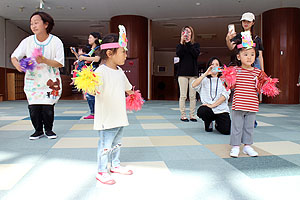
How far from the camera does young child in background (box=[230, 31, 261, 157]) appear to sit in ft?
6.79

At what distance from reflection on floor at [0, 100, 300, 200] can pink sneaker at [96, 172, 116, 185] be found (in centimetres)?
3

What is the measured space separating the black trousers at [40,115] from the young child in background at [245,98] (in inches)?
80.1

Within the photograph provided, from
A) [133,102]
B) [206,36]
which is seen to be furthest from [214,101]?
[206,36]

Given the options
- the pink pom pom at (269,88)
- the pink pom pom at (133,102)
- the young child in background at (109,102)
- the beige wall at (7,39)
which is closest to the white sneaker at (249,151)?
the pink pom pom at (269,88)

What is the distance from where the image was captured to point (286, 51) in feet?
27.9

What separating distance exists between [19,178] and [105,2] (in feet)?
25.1

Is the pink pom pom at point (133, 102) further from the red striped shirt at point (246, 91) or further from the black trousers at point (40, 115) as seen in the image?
the black trousers at point (40, 115)

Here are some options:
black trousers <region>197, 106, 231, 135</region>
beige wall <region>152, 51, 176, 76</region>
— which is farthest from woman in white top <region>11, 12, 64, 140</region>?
beige wall <region>152, 51, 176, 76</region>

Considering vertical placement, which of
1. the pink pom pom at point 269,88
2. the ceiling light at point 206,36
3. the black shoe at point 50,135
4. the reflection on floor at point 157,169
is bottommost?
the reflection on floor at point 157,169

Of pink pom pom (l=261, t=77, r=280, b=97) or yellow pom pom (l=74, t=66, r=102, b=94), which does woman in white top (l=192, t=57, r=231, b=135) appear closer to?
pink pom pom (l=261, t=77, r=280, b=97)

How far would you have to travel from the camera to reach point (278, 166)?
73.1 inches

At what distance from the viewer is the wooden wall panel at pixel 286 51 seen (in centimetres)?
848

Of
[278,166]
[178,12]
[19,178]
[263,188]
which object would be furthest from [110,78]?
[178,12]

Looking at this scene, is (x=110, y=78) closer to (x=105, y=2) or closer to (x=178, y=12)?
(x=105, y=2)
